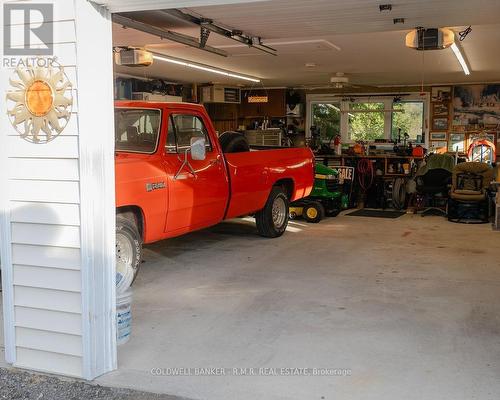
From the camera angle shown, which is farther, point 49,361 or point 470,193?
point 470,193

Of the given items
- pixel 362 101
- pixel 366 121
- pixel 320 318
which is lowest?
pixel 320 318

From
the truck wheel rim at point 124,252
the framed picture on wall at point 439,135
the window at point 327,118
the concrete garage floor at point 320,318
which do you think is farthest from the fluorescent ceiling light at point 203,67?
the truck wheel rim at point 124,252

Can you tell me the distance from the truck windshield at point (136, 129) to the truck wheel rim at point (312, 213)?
4.60 m

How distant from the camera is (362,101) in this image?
15062mm

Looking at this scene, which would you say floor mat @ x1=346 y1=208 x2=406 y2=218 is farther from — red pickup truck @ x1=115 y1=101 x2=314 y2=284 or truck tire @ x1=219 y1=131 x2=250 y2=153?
truck tire @ x1=219 y1=131 x2=250 y2=153

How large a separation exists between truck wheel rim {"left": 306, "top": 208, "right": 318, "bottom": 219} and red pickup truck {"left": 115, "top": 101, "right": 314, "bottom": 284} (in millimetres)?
2332

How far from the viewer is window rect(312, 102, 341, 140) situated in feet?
50.5

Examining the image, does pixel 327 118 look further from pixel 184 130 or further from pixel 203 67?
pixel 184 130

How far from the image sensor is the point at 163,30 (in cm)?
666

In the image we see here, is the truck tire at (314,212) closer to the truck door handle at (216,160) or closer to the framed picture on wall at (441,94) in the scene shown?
the truck door handle at (216,160)

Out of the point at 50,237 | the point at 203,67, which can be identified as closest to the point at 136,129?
the point at 50,237

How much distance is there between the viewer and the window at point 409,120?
1444cm

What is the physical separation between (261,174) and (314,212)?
258 cm

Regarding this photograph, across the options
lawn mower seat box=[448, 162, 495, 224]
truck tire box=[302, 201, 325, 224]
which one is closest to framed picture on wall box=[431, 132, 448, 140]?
lawn mower seat box=[448, 162, 495, 224]
